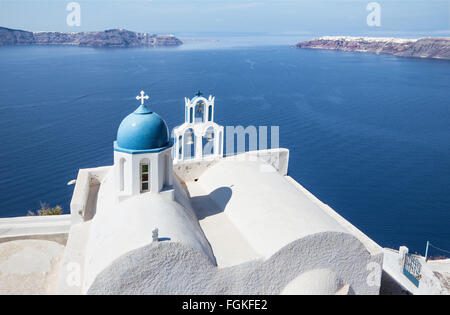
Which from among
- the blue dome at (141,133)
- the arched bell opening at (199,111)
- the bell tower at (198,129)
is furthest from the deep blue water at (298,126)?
the blue dome at (141,133)

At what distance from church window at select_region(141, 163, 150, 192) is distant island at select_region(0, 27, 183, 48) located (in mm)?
148245

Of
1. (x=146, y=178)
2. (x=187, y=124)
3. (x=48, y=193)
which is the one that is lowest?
(x=48, y=193)

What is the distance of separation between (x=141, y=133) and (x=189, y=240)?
3.54 meters

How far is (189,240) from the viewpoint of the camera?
986cm

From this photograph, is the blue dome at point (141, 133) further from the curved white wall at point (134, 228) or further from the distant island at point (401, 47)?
the distant island at point (401, 47)

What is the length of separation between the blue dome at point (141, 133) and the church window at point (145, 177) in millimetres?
640

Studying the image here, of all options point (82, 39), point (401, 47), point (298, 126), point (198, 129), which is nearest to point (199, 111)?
point (198, 129)

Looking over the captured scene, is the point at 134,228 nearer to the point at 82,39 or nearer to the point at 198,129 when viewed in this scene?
the point at 198,129

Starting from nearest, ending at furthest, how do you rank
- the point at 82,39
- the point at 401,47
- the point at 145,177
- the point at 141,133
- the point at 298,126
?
the point at 141,133 → the point at 145,177 → the point at 298,126 → the point at 401,47 → the point at 82,39

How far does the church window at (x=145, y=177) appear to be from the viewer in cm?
1205

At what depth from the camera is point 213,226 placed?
1237 cm
